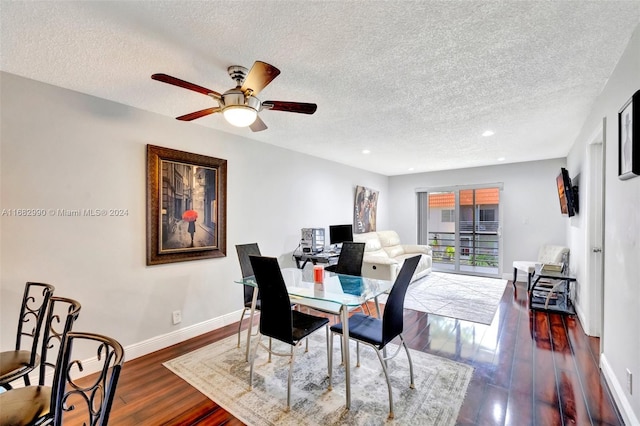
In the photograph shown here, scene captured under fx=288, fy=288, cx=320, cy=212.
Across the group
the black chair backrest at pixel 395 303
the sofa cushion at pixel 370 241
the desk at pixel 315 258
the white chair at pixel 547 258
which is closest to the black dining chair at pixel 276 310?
the black chair backrest at pixel 395 303

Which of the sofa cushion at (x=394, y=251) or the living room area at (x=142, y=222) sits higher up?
the living room area at (x=142, y=222)

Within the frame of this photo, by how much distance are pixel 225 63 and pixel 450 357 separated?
3.06 metres

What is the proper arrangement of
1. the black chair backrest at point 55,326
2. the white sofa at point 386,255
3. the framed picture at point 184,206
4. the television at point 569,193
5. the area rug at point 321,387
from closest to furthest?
the black chair backrest at point 55,326, the area rug at point 321,387, the framed picture at point 184,206, the television at point 569,193, the white sofa at point 386,255

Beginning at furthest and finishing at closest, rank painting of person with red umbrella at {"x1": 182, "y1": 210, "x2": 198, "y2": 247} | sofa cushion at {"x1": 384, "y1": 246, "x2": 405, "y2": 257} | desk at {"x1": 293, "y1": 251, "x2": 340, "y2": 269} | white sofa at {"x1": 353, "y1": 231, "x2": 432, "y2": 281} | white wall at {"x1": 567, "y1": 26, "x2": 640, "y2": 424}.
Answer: sofa cushion at {"x1": 384, "y1": 246, "x2": 405, "y2": 257} → white sofa at {"x1": 353, "y1": 231, "x2": 432, "y2": 281} → desk at {"x1": 293, "y1": 251, "x2": 340, "y2": 269} → painting of person with red umbrella at {"x1": 182, "y1": 210, "x2": 198, "y2": 247} → white wall at {"x1": 567, "y1": 26, "x2": 640, "y2": 424}

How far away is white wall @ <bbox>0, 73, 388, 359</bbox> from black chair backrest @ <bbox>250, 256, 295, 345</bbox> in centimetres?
139

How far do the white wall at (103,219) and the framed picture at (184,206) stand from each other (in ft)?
0.30

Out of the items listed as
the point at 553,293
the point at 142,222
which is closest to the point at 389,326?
the point at 142,222

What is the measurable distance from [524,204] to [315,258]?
450 cm

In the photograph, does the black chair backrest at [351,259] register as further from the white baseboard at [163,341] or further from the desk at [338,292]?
the white baseboard at [163,341]

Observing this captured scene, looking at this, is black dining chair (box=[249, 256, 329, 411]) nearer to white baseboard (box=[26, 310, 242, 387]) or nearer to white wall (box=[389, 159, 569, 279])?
white baseboard (box=[26, 310, 242, 387])

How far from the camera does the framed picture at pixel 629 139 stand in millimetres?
1569

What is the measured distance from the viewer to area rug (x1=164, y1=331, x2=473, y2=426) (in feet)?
6.19

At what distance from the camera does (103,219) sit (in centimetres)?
254

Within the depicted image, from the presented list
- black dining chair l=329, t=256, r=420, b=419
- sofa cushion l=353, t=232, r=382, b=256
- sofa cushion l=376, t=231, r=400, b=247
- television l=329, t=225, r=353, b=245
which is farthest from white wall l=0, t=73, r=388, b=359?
sofa cushion l=376, t=231, r=400, b=247
